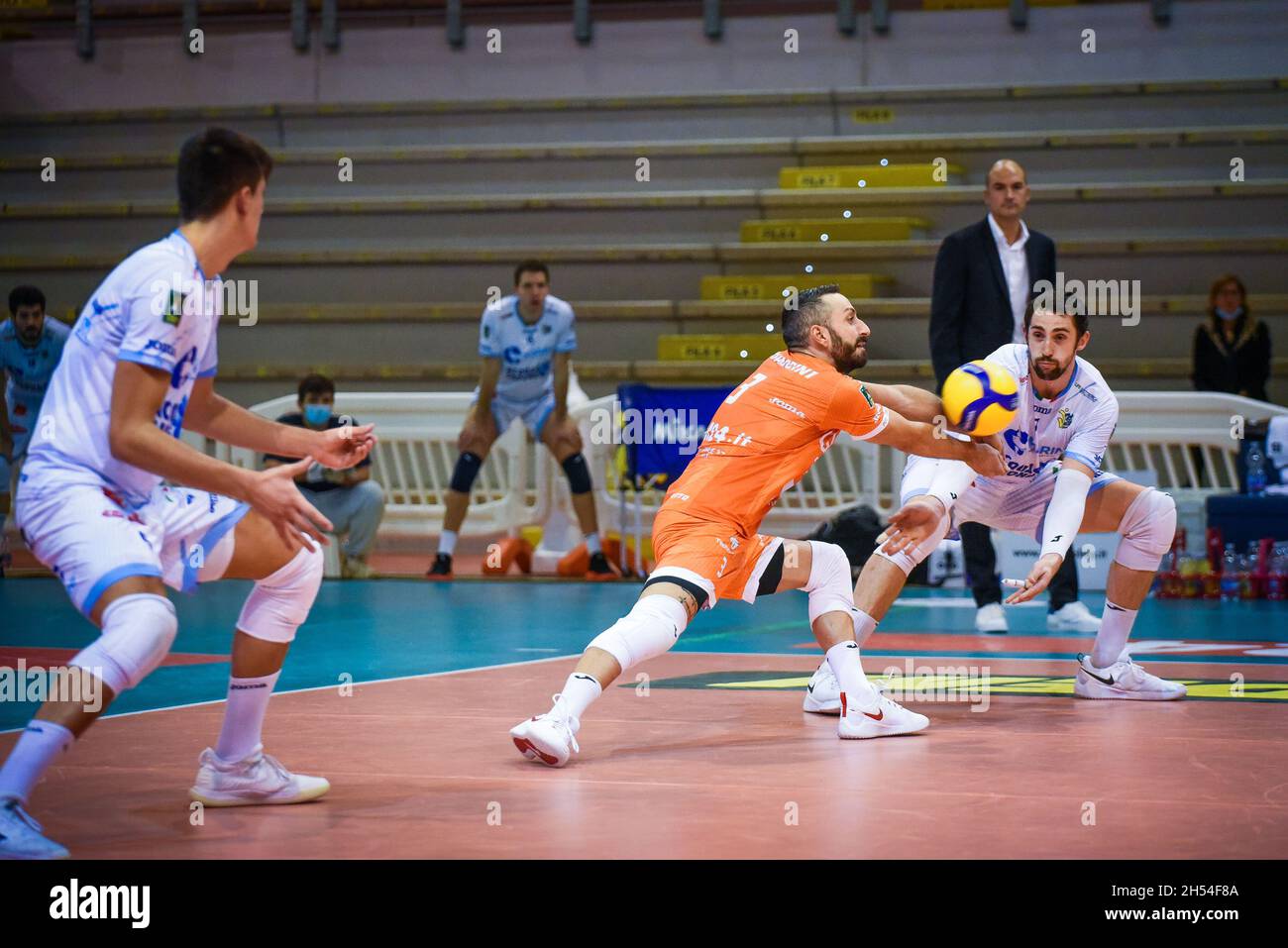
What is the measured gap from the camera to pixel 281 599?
390cm

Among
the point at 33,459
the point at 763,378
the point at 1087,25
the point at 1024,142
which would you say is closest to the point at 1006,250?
the point at 763,378

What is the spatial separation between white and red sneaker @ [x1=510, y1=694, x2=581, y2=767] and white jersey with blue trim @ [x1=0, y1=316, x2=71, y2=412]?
815 centimetres

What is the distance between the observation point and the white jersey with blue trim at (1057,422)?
19.3 feet

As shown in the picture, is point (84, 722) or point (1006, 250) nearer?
point (84, 722)

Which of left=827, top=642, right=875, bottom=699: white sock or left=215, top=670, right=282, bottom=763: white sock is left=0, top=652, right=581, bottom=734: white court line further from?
left=827, top=642, right=875, bottom=699: white sock

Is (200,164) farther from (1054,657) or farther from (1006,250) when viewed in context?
(1006,250)

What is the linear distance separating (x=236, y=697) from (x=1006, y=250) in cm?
532

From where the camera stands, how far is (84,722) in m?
3.29

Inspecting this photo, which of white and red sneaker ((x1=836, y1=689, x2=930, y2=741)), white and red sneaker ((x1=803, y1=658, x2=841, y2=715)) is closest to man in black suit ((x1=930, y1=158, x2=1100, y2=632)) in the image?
white and red sneaker ((x1=803, y1=658, x2=841, y2=715))

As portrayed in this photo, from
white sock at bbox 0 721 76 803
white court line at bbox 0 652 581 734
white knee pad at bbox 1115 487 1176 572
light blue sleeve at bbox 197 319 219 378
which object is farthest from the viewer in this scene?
white knee pad at bbox 1115 487 1176 572

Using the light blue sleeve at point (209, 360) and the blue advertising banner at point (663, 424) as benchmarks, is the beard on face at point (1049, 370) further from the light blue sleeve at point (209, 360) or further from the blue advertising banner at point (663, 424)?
the blue advertising banner at point (663, 424)

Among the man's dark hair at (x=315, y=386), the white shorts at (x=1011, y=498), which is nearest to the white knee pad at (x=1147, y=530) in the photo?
the white shorts at (x=1011, y=498)

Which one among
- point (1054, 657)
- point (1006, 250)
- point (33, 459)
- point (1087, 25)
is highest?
point (1087, 25)

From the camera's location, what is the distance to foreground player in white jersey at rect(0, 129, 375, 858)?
130 inches
